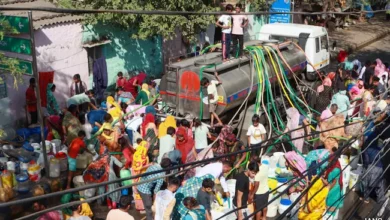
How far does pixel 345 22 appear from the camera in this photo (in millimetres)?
29250

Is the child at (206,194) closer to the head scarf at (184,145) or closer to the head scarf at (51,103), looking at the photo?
the head scarf at (184,145)

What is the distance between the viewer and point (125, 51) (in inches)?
601

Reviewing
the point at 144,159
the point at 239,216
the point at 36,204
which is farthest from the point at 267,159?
the point at 36,204

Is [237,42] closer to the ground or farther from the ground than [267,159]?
farther from the ground

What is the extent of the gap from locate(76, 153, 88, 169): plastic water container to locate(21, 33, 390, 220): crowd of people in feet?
0.62

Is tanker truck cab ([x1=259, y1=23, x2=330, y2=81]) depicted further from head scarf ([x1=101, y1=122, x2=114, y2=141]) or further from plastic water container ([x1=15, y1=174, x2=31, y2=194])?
plastic water container ([x1=15, y1=174, x2=31, y2=194])

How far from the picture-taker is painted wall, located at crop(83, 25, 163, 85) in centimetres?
1437

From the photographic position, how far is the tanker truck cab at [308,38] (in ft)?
45.4

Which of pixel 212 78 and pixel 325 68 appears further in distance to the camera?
pixel 325 68

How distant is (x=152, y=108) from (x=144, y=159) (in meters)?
2.44

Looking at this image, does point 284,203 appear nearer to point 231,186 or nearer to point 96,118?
point 231,186

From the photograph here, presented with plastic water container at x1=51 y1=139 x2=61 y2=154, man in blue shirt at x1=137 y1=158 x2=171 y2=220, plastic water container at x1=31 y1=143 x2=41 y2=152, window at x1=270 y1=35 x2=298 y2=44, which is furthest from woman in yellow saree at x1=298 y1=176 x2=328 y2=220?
window at x1=270 y1=35 x2=298 y2=44

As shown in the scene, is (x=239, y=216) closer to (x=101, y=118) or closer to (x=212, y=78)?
(x=212, y=78)

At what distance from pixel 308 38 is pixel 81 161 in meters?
7.50
